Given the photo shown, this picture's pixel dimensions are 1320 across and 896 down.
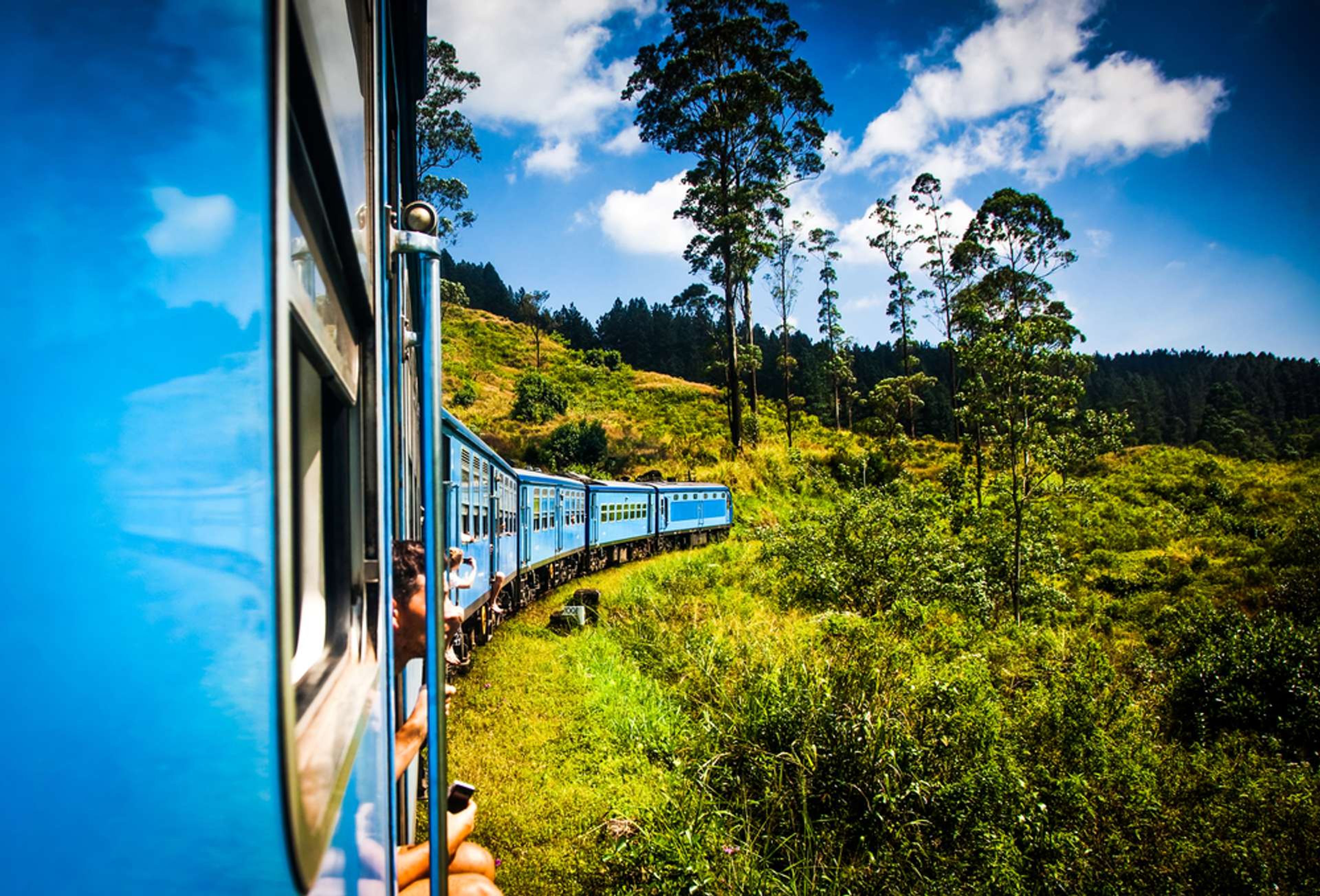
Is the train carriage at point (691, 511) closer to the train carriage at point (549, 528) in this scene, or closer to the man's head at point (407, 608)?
the train carriage at point (549, 528)

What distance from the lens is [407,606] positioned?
1.75 m

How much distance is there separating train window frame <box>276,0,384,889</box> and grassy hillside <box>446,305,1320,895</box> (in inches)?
132

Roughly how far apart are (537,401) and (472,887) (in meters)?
34.6

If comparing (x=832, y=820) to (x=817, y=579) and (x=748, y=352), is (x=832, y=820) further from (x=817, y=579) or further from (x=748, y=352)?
(x=748, y=352)

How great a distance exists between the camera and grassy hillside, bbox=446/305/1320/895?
3.94 metres

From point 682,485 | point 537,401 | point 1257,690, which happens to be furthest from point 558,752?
point 537,401

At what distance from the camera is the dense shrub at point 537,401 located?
115ft

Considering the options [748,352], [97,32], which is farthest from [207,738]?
[748,352]

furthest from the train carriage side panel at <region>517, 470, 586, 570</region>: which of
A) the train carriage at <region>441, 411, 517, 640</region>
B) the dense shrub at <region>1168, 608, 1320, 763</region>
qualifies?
the dense shrub at <region>1168, 608, 1320, 763</region>

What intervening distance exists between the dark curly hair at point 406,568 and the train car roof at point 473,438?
272cm

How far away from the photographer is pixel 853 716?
5164mm

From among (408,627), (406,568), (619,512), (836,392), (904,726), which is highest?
(836,392)

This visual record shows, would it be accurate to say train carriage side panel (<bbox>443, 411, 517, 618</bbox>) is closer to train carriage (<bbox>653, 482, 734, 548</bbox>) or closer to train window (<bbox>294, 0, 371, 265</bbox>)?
train window (<bbox>294, 0, 371, 265</bbox>)

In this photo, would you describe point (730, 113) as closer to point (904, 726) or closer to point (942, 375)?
point (904, 726)
